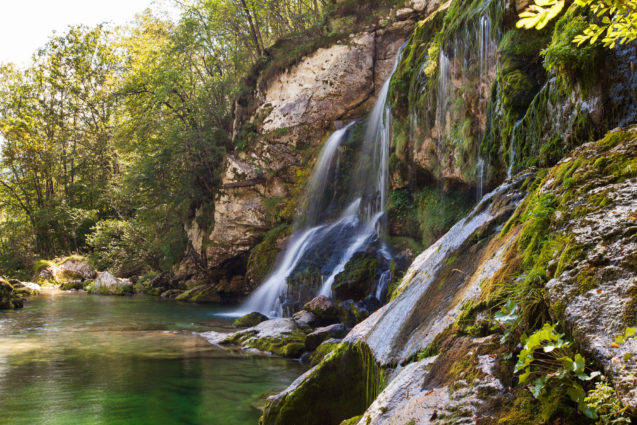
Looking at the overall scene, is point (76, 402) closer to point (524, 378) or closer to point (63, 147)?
point (524, 378)

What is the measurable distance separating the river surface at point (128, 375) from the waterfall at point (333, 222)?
273 cm

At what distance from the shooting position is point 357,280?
39.5ft

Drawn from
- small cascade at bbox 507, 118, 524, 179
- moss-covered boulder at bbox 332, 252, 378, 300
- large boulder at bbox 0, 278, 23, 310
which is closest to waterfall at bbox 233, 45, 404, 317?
moss-covered boulder at bbox 332, 252, 378, 300

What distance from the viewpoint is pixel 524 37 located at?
784 cm

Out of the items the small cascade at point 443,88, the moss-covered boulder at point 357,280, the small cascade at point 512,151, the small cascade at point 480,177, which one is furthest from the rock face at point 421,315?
the small cascade at point 443,88

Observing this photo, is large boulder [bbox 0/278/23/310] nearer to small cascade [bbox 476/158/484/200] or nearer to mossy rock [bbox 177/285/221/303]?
mossy rock [bbox 177/285/221/303]

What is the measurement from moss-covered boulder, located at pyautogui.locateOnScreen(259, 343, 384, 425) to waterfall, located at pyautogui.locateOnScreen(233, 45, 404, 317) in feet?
22.4

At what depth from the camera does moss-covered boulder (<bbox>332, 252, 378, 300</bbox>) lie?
11922mm

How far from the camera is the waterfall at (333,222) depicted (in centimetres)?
1420

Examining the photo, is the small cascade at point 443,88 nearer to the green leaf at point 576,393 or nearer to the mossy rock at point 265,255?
the mossy rock at point 265,255

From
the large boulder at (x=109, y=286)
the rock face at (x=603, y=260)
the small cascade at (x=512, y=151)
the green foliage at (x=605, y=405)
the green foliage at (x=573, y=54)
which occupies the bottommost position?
the large boulder at (x=109, y=286)

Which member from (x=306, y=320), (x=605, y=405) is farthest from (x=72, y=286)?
(x=605, y=405)

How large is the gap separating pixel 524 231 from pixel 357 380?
8.01 feet

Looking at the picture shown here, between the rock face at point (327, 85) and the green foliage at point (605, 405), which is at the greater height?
the rock face at point (327, 85)
